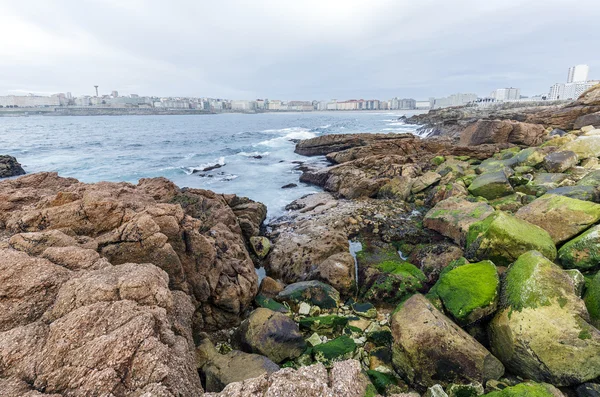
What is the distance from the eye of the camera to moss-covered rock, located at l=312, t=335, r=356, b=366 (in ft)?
20.7

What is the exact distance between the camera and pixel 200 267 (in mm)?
7172

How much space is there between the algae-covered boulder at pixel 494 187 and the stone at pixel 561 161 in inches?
113

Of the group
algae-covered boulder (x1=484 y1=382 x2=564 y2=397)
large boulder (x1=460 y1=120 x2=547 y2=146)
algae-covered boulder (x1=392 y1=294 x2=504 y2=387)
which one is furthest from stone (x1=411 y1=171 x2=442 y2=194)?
algae-covered boulder (x1=484 y1=382 x2=564 y2=397)

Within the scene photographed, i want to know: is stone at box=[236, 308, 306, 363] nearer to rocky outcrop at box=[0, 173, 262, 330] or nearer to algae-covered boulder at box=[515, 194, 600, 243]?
rocky outcrop at box=[0, 173, 262, 330]

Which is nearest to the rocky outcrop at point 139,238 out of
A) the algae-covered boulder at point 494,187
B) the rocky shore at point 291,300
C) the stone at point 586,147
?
the rocky shore at point 291,300

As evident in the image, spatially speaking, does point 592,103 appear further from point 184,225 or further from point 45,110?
point 45,110

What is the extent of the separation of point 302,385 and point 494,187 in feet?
42.2

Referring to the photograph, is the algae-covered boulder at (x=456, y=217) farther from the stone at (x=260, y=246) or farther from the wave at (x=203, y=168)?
the wave at (x=203, y=168)

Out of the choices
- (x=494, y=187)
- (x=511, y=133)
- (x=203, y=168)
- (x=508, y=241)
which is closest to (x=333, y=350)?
(x=508, y=241)

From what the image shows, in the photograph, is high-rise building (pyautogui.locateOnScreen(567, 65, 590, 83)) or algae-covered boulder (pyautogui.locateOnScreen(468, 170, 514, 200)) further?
high-rise building (pyautogui.locateOnScreen(567, 65, 590, 83))

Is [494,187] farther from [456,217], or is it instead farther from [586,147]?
[586,147]

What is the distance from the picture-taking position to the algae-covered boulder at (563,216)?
Answer: 7785 millimetres

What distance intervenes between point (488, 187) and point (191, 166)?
25.5 metres

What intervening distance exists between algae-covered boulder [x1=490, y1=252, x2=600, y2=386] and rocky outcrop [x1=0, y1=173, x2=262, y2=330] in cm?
574
